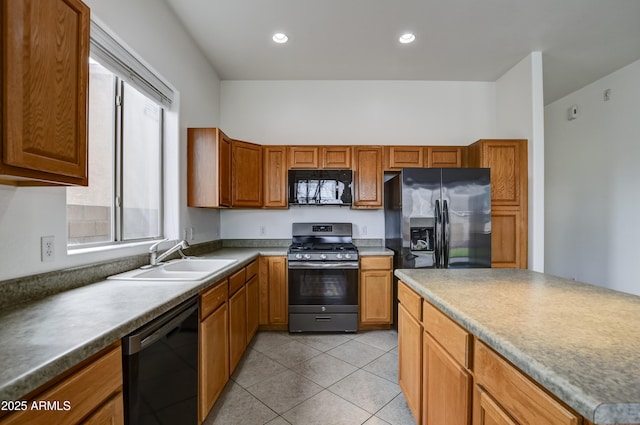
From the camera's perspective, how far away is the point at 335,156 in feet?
11.2

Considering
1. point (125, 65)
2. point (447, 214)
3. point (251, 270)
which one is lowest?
point (251, 270)

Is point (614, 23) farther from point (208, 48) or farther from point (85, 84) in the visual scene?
point (85, 84)

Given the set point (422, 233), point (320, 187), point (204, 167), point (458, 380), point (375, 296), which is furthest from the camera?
point (320, 187)

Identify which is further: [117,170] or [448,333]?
[117,170]

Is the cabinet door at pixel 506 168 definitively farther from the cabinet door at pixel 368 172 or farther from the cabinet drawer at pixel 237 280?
the cabinet drawer at pixel 237 280

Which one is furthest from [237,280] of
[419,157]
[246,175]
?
[419,157]

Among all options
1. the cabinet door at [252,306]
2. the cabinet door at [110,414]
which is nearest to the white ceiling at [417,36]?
the cabinet door at [252,306]

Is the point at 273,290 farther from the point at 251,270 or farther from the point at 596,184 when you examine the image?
the point at 596,184

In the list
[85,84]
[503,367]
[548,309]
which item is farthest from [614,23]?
[85,84]

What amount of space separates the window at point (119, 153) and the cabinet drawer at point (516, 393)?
2088 mm

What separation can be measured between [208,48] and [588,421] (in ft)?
12.3

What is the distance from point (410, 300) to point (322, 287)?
148 cm

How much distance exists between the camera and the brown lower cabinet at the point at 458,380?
745 millimetres

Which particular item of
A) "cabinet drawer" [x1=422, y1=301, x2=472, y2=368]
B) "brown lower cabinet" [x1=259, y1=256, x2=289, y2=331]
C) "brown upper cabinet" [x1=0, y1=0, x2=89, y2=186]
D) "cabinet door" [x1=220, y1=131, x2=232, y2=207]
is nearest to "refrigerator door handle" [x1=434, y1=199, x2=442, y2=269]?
"cabinet drawer" [x1=422, y1=301, x2=472, y2=368]
